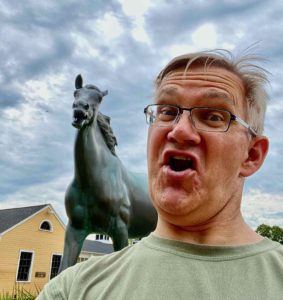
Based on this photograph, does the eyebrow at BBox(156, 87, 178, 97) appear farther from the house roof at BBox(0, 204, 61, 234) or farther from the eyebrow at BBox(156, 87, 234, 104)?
the house roof at BBox(0, 204, 61, 234)

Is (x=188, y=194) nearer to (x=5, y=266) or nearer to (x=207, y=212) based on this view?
(x=207, y=212)

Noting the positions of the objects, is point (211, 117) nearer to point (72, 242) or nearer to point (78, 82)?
→ point (78, 82)

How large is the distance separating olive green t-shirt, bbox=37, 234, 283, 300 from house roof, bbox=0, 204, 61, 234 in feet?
64.4

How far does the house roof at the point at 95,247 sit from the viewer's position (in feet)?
81.9

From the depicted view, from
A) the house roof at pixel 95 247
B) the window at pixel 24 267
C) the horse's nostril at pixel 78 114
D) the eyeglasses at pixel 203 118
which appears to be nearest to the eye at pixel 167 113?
the eyeglasses at pixel 203 118

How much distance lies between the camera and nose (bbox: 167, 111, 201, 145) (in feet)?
3.80

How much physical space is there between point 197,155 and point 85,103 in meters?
2.75

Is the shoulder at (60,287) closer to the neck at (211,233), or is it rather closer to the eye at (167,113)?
the neck at (211,233)

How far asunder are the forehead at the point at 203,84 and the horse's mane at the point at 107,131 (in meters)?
3.13

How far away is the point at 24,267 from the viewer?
63.1 ft

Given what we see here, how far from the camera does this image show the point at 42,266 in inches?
780

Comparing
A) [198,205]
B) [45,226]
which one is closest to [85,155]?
→ [198,205]

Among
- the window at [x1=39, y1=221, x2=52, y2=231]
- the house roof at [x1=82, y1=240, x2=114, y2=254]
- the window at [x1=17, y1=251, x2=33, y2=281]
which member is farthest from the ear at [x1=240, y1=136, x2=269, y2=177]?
the house roof at [x1=82, y1=240, x2=114, y2=254]

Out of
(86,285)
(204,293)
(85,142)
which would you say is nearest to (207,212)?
(204,293)
